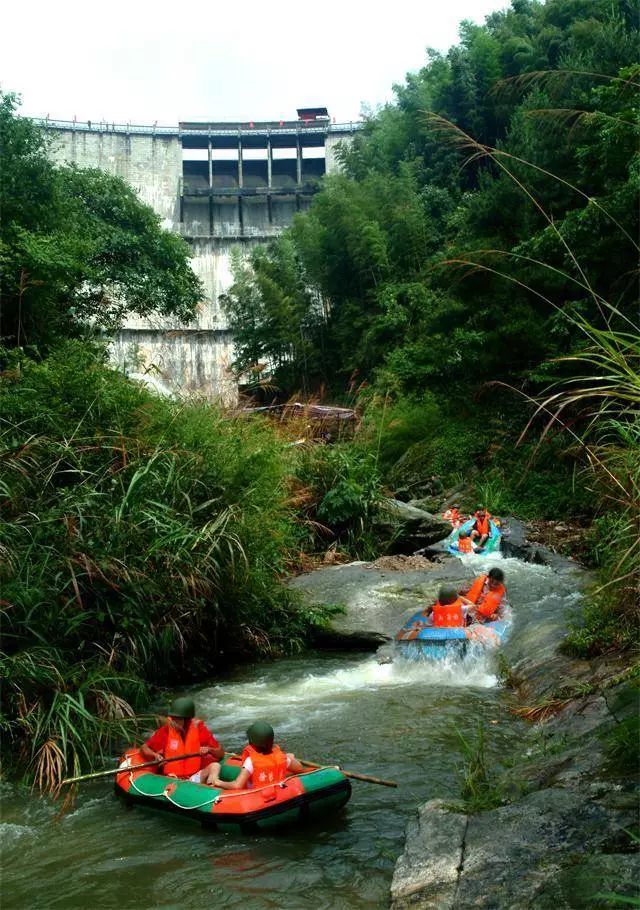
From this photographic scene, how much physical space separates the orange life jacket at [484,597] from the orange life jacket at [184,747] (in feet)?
15.1

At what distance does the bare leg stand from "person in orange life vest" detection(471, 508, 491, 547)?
8568 millimetres

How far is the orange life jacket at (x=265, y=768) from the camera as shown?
550cm

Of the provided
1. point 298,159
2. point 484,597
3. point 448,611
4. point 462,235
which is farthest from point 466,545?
point 298,159

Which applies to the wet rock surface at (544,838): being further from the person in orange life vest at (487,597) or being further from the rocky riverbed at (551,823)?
the person in orange life vest at (487,597)

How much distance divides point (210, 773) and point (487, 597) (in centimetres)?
498

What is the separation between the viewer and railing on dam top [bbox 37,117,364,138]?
47.4 metres

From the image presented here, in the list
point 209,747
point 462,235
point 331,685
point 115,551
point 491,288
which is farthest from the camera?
point 462,235

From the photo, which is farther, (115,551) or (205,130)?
(205,130)

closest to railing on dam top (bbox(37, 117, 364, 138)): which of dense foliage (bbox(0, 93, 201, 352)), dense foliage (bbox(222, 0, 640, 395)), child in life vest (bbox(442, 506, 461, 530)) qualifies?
dense foliage (bbox(222, 0, 640, 395))

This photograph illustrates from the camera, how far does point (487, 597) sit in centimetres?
1000

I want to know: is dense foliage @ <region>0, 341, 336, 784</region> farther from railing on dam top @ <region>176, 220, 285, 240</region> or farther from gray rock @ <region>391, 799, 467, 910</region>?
railing on dam top @ <region>176, 220, 285, 240</region>

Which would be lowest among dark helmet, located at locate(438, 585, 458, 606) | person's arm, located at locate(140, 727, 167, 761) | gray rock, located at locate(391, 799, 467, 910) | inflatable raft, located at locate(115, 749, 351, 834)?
inflatable raft, located at locate(115, 749, 351, 834)

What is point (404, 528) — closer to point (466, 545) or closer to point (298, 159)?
point (466, 545)

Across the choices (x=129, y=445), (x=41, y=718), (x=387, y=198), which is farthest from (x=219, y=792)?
(x=387, y=198)
